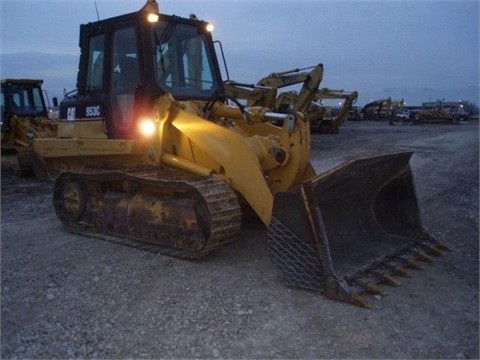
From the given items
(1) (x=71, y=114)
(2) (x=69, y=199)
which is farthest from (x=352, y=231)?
(1) (x=71, y=114)

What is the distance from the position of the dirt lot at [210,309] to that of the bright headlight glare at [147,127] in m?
1.41

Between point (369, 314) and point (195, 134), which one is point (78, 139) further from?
point (369, 314)

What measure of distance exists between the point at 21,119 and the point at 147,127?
28.4 feet

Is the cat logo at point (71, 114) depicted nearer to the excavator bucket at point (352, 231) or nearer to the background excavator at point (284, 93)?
the excavator bucket at point (352, 231)

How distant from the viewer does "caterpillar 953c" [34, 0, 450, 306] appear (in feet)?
15.1

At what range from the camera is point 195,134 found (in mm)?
5617

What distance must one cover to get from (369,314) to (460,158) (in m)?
12.2

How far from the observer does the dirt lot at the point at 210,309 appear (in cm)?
357

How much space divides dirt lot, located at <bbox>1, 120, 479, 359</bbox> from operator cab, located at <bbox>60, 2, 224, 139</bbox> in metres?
1.71

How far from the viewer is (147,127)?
6098 millimetres

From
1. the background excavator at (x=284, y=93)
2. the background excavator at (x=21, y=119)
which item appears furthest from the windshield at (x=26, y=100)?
the background excavator at (x=284, y=93)

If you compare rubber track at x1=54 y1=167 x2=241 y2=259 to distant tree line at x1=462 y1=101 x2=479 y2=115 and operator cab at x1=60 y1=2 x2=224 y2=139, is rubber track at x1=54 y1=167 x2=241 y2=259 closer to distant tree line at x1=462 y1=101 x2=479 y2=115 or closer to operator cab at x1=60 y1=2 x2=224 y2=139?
operator cab at x1=60 y1=2 x2=224 y2=139

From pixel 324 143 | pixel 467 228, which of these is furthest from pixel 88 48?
pixel 324 143

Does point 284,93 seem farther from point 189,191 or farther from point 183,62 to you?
point 189,191
